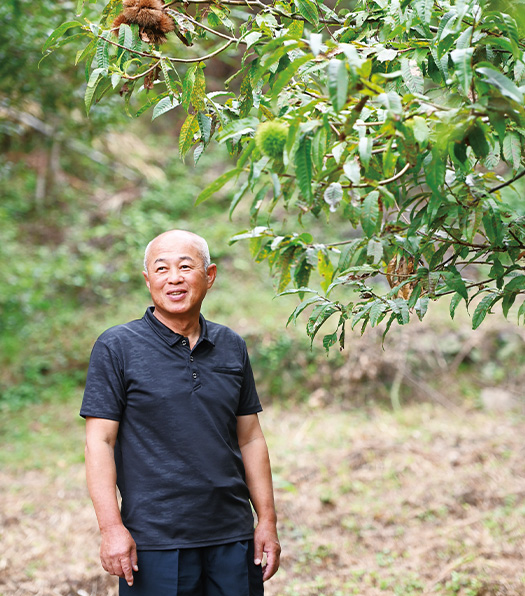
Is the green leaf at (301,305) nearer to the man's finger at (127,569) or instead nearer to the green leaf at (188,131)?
the green leaf at (188,131)

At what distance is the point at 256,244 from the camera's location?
1739 millimetres

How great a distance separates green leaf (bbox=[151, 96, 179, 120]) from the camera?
1.69 m

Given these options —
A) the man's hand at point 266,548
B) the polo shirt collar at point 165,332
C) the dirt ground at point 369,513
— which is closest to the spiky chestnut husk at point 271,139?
the polo shirt collar at point 165,332

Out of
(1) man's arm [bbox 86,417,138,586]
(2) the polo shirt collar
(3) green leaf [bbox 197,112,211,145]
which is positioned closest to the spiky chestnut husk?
(3) green leaf [bbox 197,112,211,145]

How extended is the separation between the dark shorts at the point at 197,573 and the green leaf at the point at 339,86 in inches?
51.3

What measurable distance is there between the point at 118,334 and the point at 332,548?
7.73 feet

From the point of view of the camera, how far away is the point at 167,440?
184cm

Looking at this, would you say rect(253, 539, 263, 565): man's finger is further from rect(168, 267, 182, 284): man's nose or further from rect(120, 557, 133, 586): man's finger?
rect(168, 267, 182, 284): man's nose

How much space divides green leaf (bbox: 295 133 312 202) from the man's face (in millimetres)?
800

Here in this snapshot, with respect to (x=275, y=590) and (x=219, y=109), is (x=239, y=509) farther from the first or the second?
(x=275, y=590)

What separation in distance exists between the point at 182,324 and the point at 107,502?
565 millimetres

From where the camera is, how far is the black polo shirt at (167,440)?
5.94ft

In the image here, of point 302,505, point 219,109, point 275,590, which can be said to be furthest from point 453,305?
point 302,505

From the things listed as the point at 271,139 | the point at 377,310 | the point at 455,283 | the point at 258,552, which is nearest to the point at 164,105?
the point at 271,139
